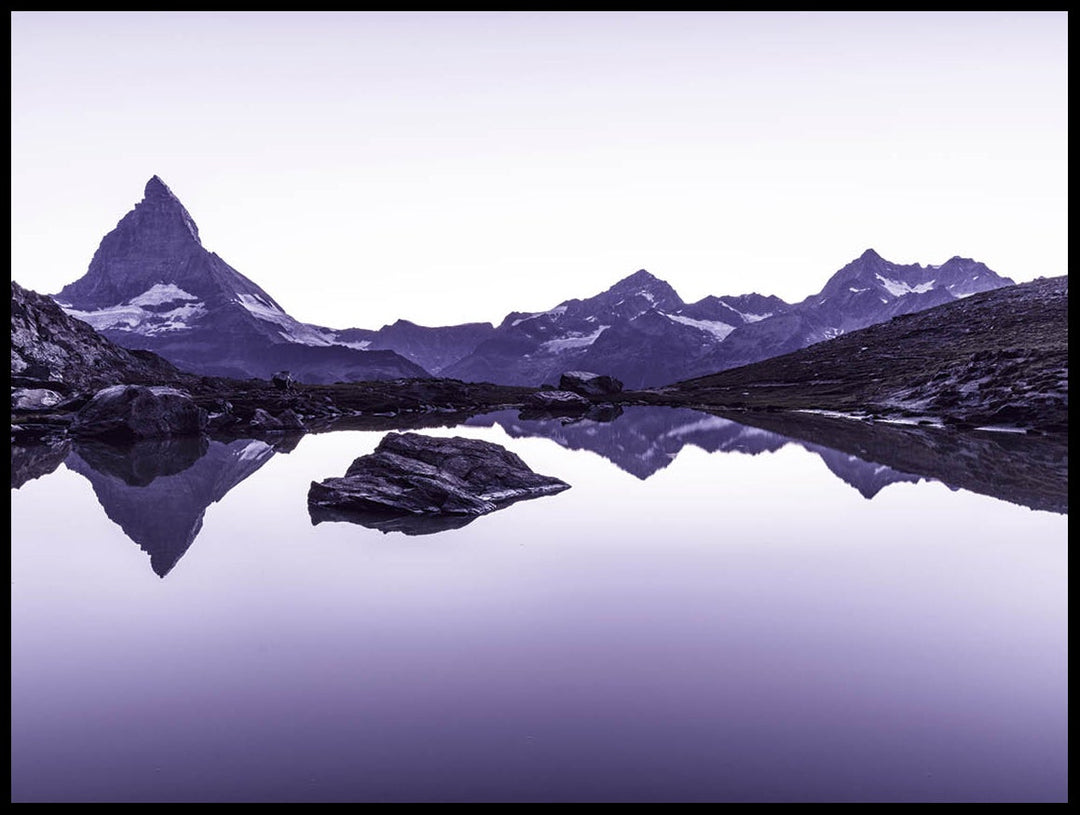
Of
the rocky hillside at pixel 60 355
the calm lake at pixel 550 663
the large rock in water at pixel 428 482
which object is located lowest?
the calm lake at pixel 550 663

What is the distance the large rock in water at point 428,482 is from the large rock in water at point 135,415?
41.6 meters

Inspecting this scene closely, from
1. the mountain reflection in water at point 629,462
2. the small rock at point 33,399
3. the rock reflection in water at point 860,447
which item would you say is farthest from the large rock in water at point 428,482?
the small rock at point 33,399

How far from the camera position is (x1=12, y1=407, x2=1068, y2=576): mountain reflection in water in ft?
101

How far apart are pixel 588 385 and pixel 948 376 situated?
3549 inches

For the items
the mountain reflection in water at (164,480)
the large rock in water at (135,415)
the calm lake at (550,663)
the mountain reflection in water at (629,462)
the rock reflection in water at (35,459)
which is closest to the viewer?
the calm lake at (550,663)

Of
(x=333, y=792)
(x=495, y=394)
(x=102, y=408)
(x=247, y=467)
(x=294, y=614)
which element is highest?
(x=495, y=394)

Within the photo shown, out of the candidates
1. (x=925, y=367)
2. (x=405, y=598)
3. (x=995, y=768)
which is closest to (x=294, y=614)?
(x=405, y=598)

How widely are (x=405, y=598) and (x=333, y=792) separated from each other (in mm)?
8954

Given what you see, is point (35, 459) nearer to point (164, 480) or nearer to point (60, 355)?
point (164, 480)

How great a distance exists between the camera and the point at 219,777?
34.4ft

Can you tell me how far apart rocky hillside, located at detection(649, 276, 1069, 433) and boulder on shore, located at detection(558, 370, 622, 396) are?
14803mm

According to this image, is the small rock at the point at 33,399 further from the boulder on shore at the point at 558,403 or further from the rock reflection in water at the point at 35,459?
the boulder on shore at the point at 558,403

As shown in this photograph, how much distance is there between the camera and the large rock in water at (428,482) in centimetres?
3133
